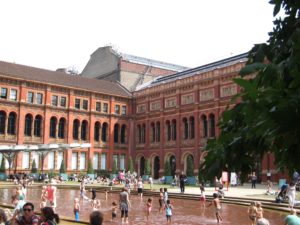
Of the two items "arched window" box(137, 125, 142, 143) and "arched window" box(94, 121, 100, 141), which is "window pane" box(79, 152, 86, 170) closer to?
"arched window" box(94, 121, 100, 141)

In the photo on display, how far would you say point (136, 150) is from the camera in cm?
6444

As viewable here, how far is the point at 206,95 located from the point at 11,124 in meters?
25.6

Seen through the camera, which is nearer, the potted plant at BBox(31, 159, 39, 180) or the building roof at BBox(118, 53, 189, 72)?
the potted plant at BBox(31, 159, 39, 180)

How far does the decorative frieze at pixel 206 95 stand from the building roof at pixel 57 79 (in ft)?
51.2

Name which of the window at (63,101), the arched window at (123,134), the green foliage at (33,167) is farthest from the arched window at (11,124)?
the arched window at (123,134)

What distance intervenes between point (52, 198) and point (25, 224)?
12332 mm

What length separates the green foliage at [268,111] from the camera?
311 cm

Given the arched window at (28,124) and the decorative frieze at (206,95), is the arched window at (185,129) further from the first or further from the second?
the arched window at (28,124)

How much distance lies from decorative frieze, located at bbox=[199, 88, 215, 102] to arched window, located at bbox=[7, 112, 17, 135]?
80.2 ft

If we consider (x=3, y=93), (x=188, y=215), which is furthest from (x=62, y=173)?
(x=188, y=215)

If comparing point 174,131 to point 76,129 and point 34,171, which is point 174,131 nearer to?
point 76,129

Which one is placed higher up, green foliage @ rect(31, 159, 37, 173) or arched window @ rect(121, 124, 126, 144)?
arched window @ rect(121, 124, 126, 144)

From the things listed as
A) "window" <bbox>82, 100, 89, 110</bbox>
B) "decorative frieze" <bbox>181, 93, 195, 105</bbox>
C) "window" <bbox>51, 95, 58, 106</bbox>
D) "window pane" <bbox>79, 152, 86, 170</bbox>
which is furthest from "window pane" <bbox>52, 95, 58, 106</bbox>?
"decorative frieze" <bbox>181, 93, 195, 105</bbox>

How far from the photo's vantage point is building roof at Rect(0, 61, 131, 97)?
5553cm
